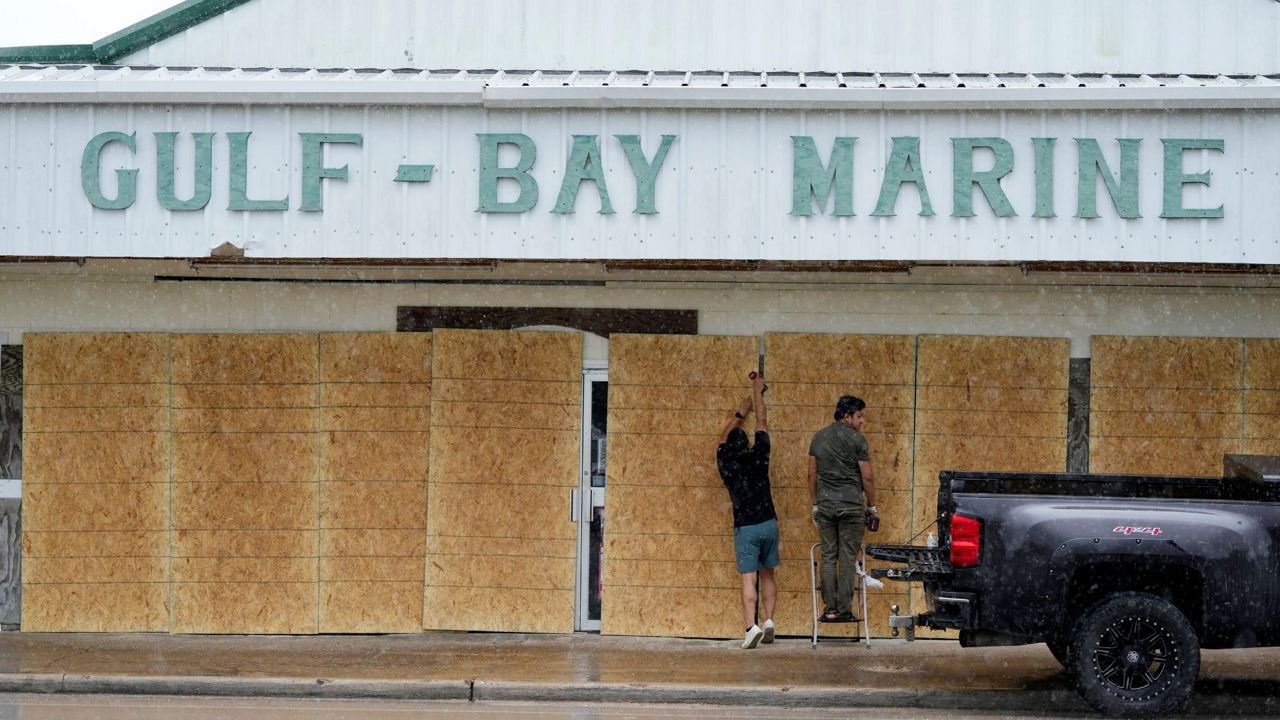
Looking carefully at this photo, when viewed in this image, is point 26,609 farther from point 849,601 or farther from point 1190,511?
point 1190,511

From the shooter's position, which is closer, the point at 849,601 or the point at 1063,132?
the point at 1063,132

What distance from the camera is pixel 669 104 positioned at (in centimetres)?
1106

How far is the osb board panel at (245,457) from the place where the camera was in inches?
489

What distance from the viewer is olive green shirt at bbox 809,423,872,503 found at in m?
11.7

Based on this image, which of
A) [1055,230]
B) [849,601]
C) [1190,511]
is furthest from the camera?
[849,601]

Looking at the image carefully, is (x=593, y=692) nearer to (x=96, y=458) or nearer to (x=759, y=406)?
(x=759, y=406)

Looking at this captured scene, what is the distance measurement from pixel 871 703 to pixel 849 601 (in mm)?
1927

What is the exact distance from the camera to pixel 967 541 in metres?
9.51

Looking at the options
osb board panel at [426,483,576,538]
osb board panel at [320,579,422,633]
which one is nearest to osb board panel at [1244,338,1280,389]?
osb board panel at [426,483,576,538]

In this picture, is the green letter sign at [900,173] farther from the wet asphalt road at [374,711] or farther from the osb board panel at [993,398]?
the wet asphalt road at [374,711]

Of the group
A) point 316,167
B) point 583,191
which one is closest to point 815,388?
point 583,191

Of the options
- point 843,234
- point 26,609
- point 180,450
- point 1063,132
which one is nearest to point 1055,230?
point 1063,132

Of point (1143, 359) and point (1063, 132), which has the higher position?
point (1063, 132)

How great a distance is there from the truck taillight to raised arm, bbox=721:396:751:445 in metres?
2.78
